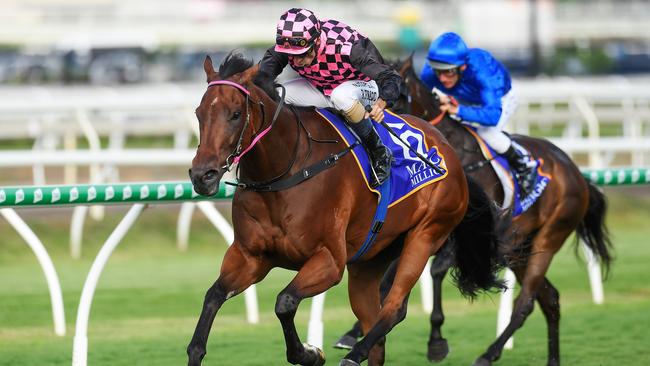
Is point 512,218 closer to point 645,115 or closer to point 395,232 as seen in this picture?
point 395,232

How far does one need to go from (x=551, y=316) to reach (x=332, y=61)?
216 centimetres

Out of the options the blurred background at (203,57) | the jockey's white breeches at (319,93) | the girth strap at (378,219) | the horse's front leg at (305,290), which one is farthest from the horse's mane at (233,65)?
the girth strap at (378,219)

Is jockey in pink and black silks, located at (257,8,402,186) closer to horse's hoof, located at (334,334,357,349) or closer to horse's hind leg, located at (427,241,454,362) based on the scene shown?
horse's hind leg, located at (427,241,454,362)

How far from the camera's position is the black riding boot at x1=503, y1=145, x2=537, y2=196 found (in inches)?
267

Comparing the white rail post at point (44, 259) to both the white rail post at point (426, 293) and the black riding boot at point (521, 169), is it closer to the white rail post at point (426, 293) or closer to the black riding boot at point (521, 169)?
the white rail post at point (426, 293)

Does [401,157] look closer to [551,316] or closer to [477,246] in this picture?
[477,246]

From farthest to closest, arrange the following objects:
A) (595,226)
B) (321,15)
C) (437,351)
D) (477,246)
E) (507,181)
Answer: (321,15), (595,226), (507,181), (437,351), (477,246)

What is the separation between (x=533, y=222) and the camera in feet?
22.6

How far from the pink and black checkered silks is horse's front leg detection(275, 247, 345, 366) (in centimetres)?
81

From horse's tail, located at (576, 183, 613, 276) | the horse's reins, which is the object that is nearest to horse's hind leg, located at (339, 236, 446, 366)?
the horse's reins

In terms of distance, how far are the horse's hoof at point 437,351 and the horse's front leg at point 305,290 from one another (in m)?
1.54

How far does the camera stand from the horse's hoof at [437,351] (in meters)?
6.35

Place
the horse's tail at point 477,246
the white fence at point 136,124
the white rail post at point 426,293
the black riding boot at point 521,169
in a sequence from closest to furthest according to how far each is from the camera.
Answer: the horse's tail at point 477,246, the black riding boot at point 521,169, the white rail post at point 426,293, the white fence at point 136,124

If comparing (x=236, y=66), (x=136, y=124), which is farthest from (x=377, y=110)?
(x=136, y=124)
